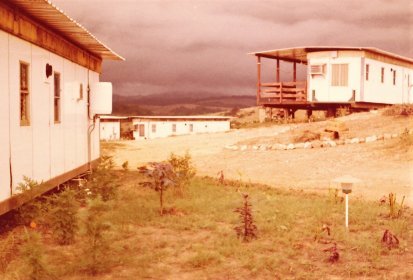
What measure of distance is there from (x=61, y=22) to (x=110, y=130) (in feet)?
98.4

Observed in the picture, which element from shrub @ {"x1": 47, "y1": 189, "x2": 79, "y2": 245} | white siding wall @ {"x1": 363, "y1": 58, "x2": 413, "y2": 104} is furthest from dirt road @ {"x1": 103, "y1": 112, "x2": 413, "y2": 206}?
white siding wall @ {"x1": 363, "y1": 58, "x2": 413, "y2": 104}

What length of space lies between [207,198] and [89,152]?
4.69m

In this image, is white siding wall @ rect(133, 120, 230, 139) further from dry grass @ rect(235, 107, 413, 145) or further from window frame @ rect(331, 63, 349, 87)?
dry grass @ rect(235, 107, 413, 145)

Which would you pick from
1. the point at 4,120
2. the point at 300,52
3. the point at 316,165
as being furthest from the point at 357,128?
the point at 4,120

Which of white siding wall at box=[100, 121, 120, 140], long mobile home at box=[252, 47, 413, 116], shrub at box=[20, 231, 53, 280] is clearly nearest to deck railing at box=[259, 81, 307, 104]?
long mobile home at box=[252, 47, 413, 116]

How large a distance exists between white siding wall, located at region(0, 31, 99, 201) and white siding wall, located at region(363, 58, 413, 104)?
20.2 metres

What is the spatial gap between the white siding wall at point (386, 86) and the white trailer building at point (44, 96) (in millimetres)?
19351

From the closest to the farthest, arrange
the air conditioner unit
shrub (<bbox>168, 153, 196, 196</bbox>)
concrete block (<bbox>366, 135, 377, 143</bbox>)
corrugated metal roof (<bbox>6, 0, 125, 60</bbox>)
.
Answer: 1. corrugated metal roof (<bbox>6, 0, 125, 60</bbox>)
2. shrub (<bbox>168, 153, 196, 196</bbox>)
3. concrete block (<bbox>366, 135, 377, 143</bbox>)
4. the air conditioner unit

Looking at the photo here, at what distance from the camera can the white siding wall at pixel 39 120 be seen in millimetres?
7789

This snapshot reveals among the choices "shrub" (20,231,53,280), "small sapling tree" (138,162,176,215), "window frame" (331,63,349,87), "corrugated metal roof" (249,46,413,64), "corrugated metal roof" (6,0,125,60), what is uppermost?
"corrugated metal roof" (249,46,413,64)

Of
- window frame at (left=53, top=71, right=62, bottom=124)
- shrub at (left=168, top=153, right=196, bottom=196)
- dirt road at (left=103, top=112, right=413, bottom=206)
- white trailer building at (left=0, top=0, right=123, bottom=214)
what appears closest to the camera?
white trailer building at (left=0, top=0, right=123, bottom=214)

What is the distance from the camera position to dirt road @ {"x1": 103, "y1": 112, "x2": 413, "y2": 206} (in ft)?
42.9

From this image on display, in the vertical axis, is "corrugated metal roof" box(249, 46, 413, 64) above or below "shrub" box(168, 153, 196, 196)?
above

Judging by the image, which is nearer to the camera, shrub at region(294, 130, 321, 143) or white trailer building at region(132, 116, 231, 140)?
shrub at region(294, 130, 321, 143)
